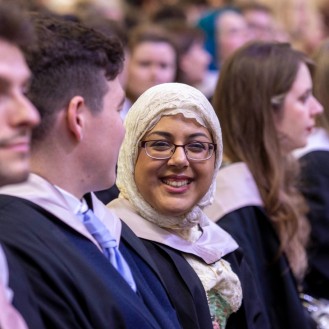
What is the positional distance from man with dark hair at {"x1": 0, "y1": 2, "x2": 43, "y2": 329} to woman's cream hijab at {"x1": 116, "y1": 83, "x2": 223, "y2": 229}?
3.23ft

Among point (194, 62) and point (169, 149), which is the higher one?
point (169, 149)

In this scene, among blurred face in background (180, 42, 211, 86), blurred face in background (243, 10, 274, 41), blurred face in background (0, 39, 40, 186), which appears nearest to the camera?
blurred face in background (0, 39, 40, 186)

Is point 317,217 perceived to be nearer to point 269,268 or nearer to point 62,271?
point 269,268

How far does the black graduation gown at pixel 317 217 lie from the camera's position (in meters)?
4.66

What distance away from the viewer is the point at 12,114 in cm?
207

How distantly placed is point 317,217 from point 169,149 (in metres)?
1.68

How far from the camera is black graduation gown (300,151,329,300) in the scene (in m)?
4.66

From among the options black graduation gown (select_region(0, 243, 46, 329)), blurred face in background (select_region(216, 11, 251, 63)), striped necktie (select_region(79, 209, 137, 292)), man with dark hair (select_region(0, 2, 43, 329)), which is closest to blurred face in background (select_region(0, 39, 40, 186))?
man with dark hair (select_region(0, 2, 43, 329))

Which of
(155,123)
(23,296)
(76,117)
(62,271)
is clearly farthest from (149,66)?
(23,296)

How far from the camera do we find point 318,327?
13.9ft

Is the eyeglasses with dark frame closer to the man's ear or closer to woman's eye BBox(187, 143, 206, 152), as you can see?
woman's eye BBox(187, 143, 206, 152)

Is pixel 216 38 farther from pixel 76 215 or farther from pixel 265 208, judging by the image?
pixel 76 215

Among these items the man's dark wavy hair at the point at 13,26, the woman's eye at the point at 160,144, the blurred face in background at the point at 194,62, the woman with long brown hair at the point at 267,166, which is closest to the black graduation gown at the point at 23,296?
the man's dark wavy hair at the point at 13,26

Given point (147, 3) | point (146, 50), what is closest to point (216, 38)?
point (146, 50)
